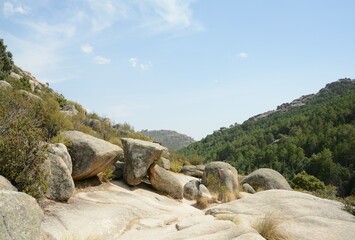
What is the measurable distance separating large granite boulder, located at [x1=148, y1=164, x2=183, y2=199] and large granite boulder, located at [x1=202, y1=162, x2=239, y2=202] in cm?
254

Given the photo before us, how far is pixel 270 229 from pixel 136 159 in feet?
25.0

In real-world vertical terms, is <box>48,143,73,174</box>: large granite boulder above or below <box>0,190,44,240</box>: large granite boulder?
above

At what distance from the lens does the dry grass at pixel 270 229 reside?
8156 mm

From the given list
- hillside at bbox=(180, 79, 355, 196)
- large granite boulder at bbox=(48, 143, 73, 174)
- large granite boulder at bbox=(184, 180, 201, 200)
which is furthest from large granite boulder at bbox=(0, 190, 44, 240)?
hillside at bbox=(180, 79, 355, 196)

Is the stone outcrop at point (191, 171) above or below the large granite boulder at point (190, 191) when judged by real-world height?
above

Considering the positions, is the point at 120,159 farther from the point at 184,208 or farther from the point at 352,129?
the point at 352,129

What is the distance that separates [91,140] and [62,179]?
3.00 metres

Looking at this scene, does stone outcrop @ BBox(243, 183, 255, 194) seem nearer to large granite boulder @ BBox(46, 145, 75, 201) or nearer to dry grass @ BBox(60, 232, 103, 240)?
large granite boulder @ BBox(46, 145, 75, 201)

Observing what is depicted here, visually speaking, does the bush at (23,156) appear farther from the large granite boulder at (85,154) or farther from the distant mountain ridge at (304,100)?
the distant mountain ridge at (304,100)

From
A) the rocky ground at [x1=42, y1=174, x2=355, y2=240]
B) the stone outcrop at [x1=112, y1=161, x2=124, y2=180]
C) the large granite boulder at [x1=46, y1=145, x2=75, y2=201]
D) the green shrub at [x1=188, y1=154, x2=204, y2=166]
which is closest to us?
the rocky ground at [x1=42, y1=174, x2=355, y2=240]

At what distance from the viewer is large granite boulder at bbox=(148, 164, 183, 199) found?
50.6 ft

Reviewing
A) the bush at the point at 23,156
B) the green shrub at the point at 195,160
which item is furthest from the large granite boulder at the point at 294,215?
the green shrub at the point at 195,160

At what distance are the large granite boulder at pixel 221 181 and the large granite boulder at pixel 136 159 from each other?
413 centimetres

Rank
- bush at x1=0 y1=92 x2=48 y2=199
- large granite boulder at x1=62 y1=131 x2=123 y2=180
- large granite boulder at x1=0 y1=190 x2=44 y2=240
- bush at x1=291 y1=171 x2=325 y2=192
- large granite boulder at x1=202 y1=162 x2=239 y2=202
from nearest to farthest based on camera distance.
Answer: large granite boulder at x1=0 y1=190 x2=44 y2=240
bush at x1=0 y1=92 x2=48 y2=199
large granite boulder at x1=62 y1=131 x2=123 y2=180
large granite boulder at x1=202 y1=162 x2=239 y2=202
bush at x1=291 y1=171 x2=325 y2=192
